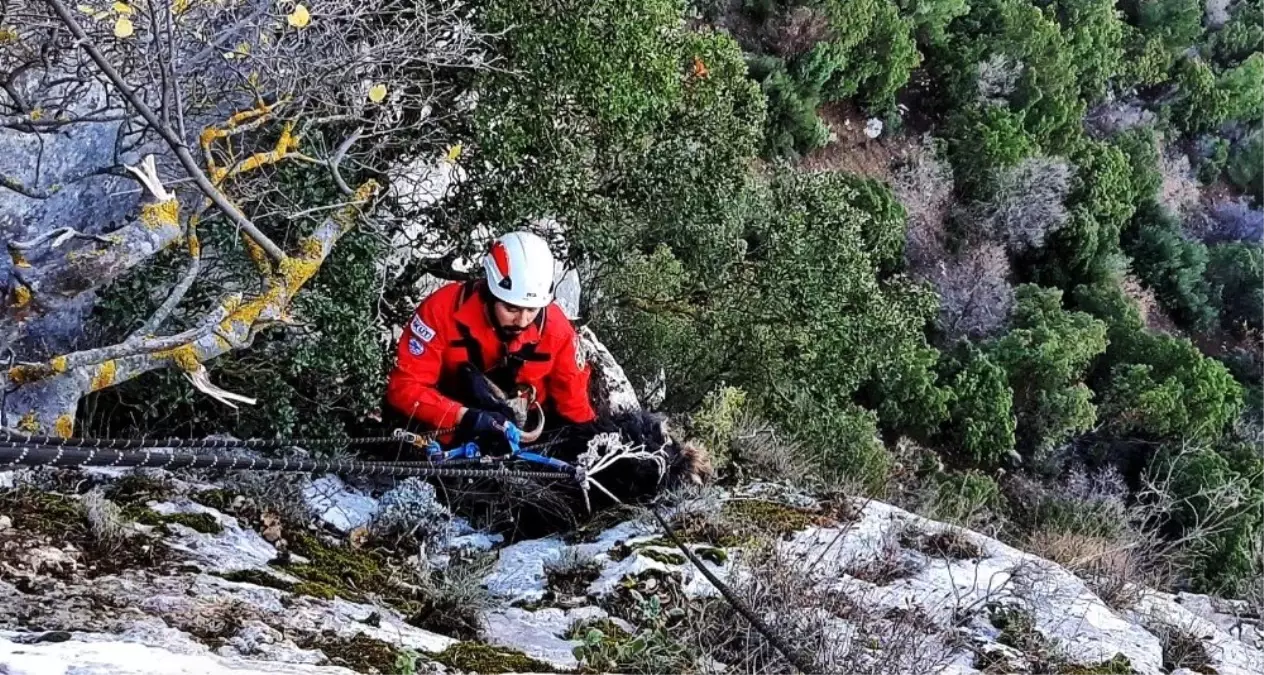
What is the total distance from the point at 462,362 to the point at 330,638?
2.39m

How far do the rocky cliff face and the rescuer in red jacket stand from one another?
1.60 ft

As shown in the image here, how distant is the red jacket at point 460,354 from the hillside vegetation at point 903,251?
58cm

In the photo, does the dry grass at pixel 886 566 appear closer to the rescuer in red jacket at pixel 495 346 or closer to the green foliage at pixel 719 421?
the green foliage at pixel 719 421

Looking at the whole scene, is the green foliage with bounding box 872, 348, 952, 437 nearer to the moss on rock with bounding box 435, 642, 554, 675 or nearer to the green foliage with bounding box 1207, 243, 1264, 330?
the green foliage with bounding box 1207, 243, 1264, 330

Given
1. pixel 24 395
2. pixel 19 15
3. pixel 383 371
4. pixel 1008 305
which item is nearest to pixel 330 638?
pixel 24 395

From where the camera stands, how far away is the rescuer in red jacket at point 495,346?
4621 millimetres

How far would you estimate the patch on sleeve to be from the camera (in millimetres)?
4785

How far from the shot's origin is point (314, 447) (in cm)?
499

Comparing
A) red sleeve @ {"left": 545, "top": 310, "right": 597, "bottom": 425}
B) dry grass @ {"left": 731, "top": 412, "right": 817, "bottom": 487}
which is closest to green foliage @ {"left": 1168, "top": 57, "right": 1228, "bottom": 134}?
dry grass @ {"left": 731, "top": 412, "right": 817, "bottom": 487}

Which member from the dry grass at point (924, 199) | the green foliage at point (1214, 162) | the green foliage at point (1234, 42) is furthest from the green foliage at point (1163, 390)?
the green foliage at point (1234, 42)

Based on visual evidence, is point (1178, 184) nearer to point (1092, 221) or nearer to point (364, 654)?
point (1092, 221)

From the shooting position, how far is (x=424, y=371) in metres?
4.79

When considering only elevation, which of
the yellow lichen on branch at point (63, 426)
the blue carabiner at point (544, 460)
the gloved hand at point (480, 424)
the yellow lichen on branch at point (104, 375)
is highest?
the yellow lichen on branch at point (104, 375)

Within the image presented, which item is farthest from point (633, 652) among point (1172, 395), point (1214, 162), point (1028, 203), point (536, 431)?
point (1214, 162)
